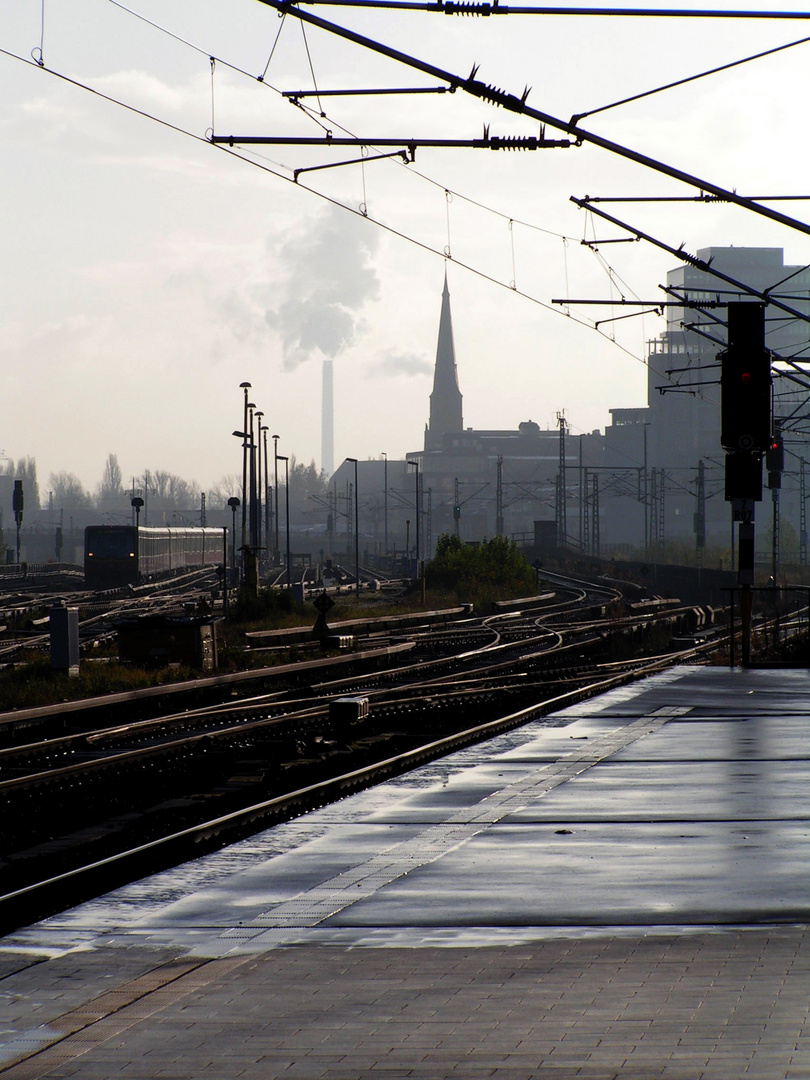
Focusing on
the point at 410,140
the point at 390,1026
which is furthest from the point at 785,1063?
the point at 410,140

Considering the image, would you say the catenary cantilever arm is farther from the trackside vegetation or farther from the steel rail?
the trackside vegetation

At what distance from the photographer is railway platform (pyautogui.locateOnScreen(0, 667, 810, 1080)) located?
475 cm

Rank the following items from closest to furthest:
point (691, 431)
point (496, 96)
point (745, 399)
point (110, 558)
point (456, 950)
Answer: point (456, 950) → point (496, 96) → point (745, 399) → point (110, 558) → point (691, 431)

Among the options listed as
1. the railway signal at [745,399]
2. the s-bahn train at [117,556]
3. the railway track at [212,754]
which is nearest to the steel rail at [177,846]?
the railway track at [212,754]

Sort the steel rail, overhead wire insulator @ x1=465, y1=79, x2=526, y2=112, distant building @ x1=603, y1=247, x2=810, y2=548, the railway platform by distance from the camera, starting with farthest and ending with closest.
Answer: distant building @ x1=603, y1=247, x2=810, y2=548, overhead wire insulator @ x1=465, y1=79, x2=526, y2=112, the steel rail, the railway platform

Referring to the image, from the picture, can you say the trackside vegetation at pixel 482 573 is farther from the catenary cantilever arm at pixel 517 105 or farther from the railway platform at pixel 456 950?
the railway platform at pixel 456 950

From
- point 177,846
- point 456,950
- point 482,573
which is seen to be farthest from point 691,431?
point 456,950

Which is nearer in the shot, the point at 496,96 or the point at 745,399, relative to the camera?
the point at 496,96

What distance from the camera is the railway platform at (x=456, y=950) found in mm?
4754

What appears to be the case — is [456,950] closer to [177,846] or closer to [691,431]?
[177,846]

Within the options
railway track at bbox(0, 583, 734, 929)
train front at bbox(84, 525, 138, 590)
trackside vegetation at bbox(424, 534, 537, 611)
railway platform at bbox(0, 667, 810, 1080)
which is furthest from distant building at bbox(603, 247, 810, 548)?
railway platform at bbox(0, 667, 810, 1080)

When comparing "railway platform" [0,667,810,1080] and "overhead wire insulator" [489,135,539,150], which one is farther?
"overhead wire insulator" [489,135,539,150]

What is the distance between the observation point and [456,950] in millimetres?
6074

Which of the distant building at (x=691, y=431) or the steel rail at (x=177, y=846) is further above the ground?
the distant building at (x=691, y=431)
